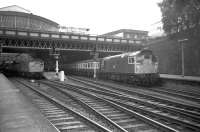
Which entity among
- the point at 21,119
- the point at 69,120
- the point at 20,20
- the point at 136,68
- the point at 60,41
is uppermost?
the point at 20,20

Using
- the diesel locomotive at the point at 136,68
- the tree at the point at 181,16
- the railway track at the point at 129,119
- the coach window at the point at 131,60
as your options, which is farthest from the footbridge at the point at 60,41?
the railway track at the point at 129,119

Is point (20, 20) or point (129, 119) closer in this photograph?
point (129, 119)

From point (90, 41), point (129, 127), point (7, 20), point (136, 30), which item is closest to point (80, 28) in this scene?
point (90, 41)

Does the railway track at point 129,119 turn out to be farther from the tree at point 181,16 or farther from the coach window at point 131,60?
the tree at point 181,16

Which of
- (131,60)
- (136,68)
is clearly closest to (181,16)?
(131,60)

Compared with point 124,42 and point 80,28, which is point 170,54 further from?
point 80,28

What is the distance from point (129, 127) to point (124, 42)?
33.3 metres

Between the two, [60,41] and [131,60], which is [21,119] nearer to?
[131,60]

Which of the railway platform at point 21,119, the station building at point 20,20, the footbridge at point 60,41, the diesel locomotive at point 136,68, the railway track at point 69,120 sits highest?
the station building at point 20,20

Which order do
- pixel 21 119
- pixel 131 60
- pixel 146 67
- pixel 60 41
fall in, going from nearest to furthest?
pixel 21 119, pixel 146 67, pixel 131 60, pixel 60 41

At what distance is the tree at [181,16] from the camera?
20.4 metres

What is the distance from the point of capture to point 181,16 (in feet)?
73.9

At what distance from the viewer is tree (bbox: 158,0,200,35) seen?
20.4 m

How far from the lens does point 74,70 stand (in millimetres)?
40719
